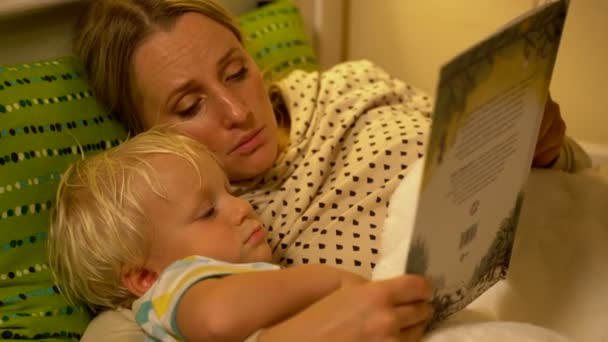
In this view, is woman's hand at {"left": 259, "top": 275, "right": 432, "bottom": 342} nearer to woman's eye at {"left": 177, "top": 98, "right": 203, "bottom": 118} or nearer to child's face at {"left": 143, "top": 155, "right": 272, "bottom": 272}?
child's face at {"left": 143, "top": 155, "right": 272, "bottom": 272}

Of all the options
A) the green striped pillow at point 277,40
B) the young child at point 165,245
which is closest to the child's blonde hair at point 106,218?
the young child at point 165,245

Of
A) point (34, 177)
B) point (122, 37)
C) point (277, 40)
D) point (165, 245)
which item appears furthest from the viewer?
point (277, 40)

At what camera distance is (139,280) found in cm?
96

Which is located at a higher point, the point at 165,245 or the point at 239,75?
the point at 239,75

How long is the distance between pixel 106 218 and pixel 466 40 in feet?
3.28

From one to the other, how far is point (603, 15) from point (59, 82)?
3.30 feet

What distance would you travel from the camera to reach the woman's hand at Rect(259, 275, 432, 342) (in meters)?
0.70

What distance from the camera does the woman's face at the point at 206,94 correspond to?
1.12 meters

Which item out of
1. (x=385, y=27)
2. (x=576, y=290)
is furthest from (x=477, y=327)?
(x=385, y=27)

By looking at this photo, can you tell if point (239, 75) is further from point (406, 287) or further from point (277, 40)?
point (406, 287)

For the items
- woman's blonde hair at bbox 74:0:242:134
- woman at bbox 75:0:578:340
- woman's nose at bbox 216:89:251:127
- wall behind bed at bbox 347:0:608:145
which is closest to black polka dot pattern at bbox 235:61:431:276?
woman at bbox 75:0:578:340

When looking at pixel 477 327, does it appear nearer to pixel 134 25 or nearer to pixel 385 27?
pixel 134 25

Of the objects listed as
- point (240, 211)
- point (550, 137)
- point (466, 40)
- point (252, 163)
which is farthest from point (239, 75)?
point (466, 40)

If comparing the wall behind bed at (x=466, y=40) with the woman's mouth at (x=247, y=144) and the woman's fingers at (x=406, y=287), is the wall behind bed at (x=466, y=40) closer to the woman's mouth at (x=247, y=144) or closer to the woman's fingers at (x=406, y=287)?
the woman's mouth at (x=247, y=144)
